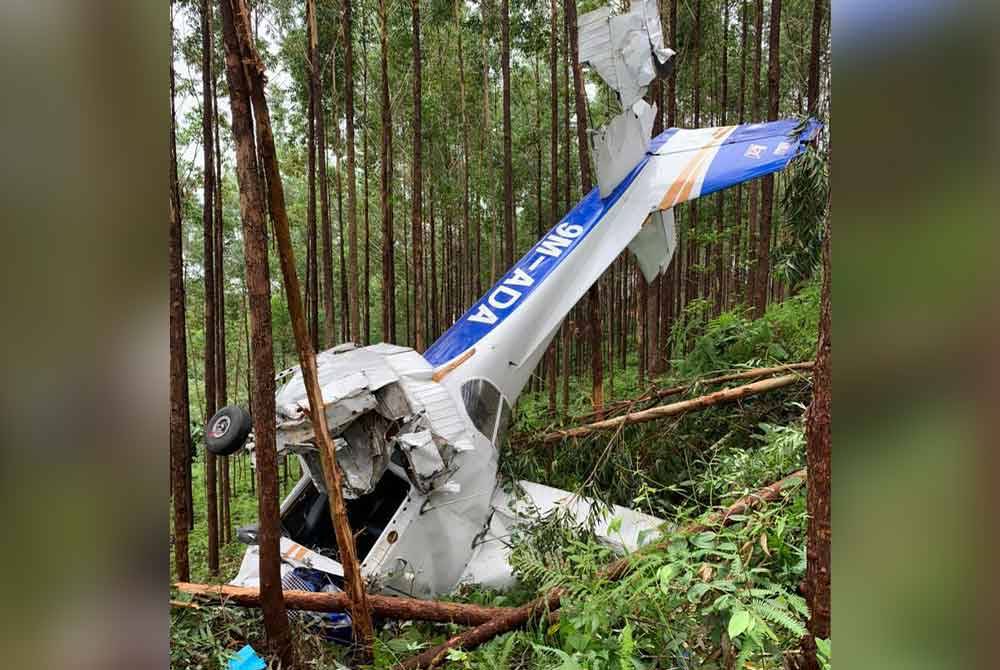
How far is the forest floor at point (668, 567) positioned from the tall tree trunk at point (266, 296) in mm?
556

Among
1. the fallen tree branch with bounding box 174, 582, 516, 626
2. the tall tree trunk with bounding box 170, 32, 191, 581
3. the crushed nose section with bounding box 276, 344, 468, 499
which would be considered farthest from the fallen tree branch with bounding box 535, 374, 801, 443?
the tall tree trunk with bounding box 170, 32, 191, 581

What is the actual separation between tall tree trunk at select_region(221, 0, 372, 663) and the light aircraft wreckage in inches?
22.7

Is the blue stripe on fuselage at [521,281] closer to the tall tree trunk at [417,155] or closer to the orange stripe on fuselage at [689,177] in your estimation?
the orange stripe on fuselage at [689,177]

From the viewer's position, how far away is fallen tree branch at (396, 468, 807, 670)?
3072 millimetres

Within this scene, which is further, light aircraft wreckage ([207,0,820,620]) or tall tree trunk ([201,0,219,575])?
tall tree trunk ([201,0,219,575])

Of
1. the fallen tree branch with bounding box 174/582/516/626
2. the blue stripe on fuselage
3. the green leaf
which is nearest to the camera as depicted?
the green leaf

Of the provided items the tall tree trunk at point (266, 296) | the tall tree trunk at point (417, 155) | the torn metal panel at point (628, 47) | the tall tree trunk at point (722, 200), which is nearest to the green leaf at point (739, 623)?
the tall tree trunk at point (266, 296)

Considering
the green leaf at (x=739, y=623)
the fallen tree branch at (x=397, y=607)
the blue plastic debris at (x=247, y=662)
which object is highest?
the green leaf at (x=739, y=623)

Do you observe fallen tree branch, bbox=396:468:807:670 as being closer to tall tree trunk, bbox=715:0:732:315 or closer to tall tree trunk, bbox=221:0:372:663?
tall tree trunk, bbox=221:0:372:663

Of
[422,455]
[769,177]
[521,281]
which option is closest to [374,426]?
[422,455]

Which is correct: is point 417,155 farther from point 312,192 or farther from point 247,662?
point 247,662

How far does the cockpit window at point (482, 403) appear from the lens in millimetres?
5449
